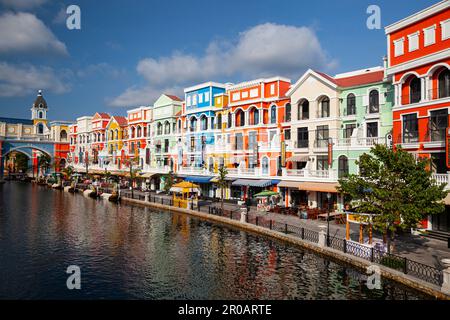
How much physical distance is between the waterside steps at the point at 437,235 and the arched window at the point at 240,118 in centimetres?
2721

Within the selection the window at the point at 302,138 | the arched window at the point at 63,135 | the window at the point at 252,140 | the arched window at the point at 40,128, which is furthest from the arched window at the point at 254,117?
the arched window at the point at 40,128

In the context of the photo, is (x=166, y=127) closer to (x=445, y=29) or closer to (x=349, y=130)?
(x=349, y=130)

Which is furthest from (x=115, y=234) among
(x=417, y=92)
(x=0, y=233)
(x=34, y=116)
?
(x=34, y=116)

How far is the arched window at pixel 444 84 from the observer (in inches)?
1049

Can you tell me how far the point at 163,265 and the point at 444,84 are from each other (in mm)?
25106

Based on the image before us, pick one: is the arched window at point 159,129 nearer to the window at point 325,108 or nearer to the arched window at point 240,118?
→ the arched window at point 240,118

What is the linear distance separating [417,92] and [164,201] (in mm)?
33745

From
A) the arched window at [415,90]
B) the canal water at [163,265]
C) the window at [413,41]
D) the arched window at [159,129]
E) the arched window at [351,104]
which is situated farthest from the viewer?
the arched window at [159,129]

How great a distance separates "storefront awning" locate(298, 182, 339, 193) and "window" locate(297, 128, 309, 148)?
4.81m

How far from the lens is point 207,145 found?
5238 centimetres

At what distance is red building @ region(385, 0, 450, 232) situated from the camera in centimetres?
2638

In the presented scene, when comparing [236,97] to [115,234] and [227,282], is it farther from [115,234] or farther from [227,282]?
[227,282]

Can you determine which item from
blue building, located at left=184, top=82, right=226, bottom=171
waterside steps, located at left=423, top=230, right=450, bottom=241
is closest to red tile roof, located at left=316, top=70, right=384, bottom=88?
waterside steps, located at left=423, top=230, right=450, bottom=241

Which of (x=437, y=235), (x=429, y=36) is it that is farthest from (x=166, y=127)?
(x=437, y=235)
